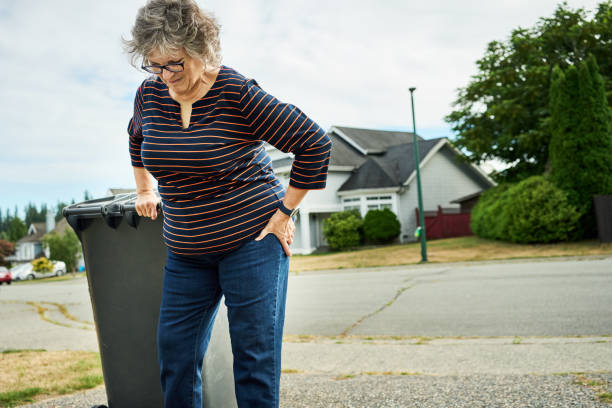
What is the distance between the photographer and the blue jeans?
6.23 ft

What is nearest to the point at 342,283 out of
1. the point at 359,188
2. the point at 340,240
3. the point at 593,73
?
the point at 593,73

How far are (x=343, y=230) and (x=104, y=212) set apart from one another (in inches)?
953

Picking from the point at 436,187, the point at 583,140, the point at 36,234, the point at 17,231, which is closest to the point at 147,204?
the point at 583,140

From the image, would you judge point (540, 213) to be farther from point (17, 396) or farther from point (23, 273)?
point (23, 273)

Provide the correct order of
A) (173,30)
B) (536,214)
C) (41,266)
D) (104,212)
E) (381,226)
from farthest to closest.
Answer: (41,266), (381,226), (536,214), (104,212), (173,30)

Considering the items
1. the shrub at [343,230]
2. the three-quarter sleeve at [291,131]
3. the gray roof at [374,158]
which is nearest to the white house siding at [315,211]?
the gray roof at [374,158]

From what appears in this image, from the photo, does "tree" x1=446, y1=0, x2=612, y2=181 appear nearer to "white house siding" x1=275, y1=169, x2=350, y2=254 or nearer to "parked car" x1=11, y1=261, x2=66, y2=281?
"white house siding" x1=275, y1=169, x2=350, y2=254

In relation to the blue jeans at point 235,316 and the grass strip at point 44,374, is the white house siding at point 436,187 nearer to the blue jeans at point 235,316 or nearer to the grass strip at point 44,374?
the grass strip at point 44,374

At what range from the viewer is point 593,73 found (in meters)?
17.7

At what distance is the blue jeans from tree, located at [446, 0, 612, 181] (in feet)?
65.7

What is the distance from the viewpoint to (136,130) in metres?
2.17

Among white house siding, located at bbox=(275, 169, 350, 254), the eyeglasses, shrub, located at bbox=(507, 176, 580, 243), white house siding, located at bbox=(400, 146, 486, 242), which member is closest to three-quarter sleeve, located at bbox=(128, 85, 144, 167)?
the eyeglasses

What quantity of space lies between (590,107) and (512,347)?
50.0ft

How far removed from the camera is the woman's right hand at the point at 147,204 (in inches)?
95.3
